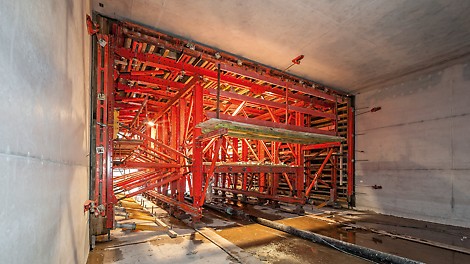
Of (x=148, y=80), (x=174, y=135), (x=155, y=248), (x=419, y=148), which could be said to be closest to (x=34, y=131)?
(x=155, y=248)

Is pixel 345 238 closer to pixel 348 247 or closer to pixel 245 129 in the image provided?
pixel 348 247

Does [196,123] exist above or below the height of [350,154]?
above

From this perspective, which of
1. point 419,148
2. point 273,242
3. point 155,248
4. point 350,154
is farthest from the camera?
point 350,154

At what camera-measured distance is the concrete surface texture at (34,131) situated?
1.03m

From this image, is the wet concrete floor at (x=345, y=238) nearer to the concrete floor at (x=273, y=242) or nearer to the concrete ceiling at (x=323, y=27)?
the concrete floor at (x=273, y=242)

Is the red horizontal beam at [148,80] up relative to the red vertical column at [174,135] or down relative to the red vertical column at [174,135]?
up

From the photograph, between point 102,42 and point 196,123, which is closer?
point 102,42

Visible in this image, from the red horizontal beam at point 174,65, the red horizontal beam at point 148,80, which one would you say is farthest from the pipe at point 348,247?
the red horizontal beam at point 148,80

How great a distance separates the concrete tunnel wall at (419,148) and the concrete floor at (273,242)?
82cm

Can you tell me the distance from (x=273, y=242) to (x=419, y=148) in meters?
6.40

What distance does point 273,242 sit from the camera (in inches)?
220

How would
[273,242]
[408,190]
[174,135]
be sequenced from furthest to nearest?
[174,135]
[408,190]
[273,242]

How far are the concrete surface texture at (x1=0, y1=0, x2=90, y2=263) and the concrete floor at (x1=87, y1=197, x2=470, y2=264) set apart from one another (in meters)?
2.56

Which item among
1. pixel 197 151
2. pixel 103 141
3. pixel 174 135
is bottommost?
pixel 197 151
